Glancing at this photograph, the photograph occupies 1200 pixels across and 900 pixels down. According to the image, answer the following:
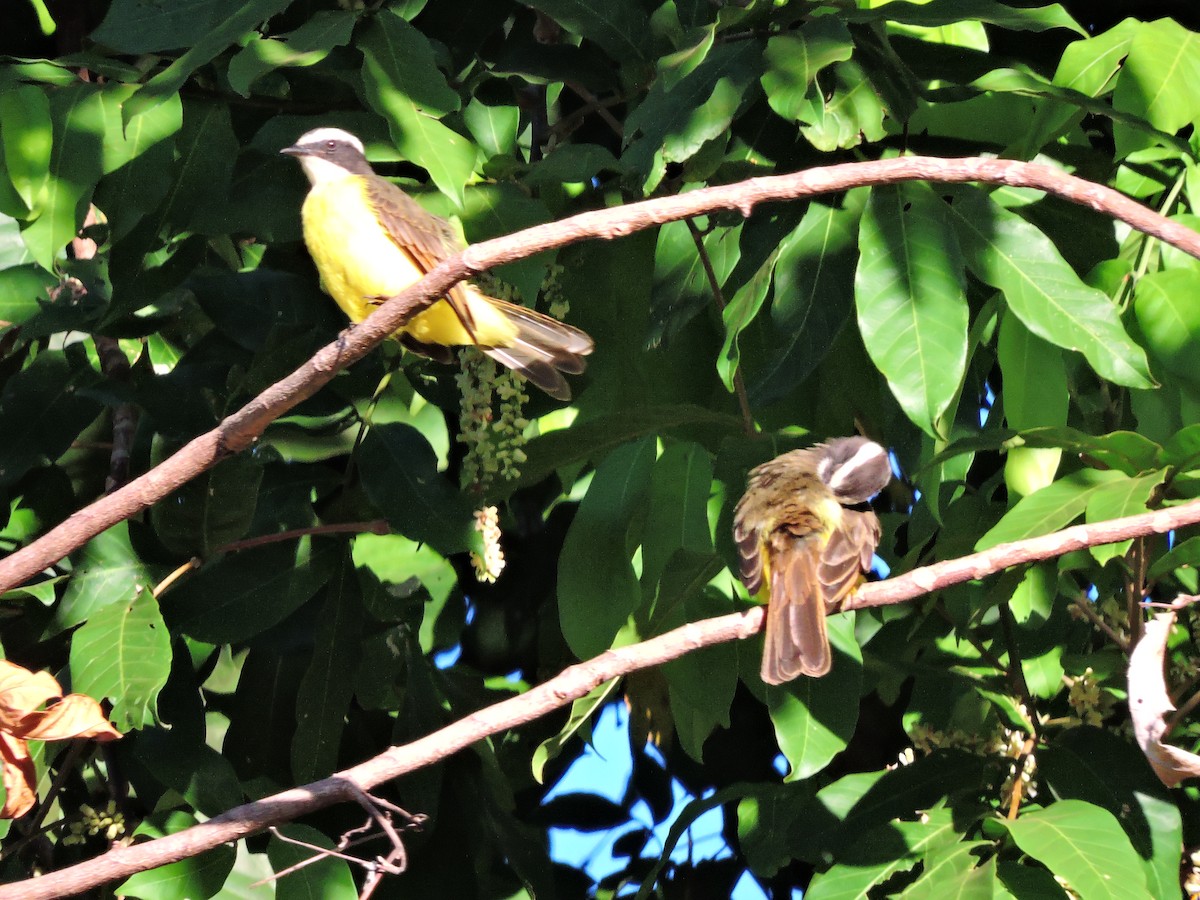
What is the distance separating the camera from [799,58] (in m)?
2.66

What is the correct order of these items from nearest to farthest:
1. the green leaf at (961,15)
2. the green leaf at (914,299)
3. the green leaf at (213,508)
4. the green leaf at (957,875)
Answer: the green leaf at (914,299) < the green leaf at (961,15) < the green leaf at (957,875) < the green leaf at (213,508)

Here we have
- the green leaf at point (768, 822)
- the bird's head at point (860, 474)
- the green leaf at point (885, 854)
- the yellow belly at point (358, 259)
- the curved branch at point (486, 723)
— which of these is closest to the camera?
the curved branch at point (486, 723)

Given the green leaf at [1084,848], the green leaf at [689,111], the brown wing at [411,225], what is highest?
the green leaf at [689,111]

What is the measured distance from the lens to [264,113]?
11.2ft

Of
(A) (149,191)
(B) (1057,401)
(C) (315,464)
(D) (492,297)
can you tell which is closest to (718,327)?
(D) (492,297)

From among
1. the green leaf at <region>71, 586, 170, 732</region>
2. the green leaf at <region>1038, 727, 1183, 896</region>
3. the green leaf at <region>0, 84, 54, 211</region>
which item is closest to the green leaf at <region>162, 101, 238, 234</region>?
the green leaf at <region>0, 84, 54, 211</region>

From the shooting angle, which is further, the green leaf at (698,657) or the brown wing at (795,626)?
the green leaf at (698,657)

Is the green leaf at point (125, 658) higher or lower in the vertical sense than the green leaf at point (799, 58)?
lower

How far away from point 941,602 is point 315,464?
161 cm

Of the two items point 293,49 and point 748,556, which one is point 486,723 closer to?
point 748,556

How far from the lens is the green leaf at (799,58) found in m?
2.61

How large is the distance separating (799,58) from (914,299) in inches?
20.4

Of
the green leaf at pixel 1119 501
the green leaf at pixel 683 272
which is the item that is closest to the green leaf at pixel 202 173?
the green leaf at pixel 683 272

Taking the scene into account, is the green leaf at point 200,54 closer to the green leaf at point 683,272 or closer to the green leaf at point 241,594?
the green leaf at point 683,272
